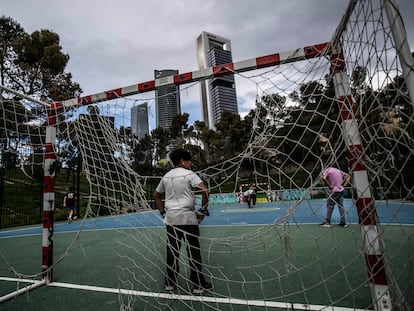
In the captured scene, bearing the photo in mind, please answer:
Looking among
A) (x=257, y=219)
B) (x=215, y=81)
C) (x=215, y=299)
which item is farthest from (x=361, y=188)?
(x=257, y=219)

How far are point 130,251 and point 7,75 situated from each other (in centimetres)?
1401

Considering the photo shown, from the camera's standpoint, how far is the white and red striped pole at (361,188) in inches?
69.4

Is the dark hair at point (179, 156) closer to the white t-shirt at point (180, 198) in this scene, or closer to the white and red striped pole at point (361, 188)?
the white t-shirt at point (180, 198)

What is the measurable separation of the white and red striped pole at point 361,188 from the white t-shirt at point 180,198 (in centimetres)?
146

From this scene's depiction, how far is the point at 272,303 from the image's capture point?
201 centimetres

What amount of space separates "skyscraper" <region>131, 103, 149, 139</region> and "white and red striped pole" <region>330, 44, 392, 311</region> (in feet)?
7.77

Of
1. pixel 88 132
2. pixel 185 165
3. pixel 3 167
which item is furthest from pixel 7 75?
pixel 185 165

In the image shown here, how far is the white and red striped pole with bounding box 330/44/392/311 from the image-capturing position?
1764 millimetres

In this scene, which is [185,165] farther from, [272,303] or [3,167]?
[3,167]

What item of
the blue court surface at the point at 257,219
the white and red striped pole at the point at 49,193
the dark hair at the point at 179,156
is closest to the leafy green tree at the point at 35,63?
the blue court surface at the point at 257,219

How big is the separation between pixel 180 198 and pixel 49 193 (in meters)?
1.92

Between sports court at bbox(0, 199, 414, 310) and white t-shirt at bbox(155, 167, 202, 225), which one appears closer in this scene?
sports court at bbox(0, 199, 414, 310)

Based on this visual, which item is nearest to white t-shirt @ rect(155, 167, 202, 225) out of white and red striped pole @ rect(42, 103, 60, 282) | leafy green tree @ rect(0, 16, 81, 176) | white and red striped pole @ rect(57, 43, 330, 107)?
white and red striped pole @ rect(57, 43, 330, 107)

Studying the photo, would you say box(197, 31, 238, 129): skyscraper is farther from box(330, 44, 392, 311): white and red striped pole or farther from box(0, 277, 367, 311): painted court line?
box(0, 277, 367, 311): painted court line
